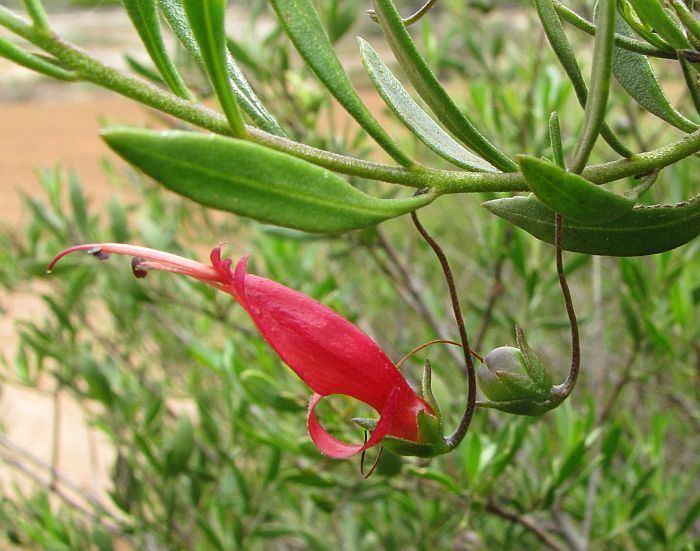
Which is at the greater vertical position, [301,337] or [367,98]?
[367,98]

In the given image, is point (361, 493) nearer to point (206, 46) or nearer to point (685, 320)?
point (685, 320)

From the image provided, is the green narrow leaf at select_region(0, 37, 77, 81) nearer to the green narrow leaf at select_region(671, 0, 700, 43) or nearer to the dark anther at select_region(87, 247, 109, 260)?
the dark anther at select_region(87, 247, 109, 260)

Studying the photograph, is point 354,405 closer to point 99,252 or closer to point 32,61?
point 99,252

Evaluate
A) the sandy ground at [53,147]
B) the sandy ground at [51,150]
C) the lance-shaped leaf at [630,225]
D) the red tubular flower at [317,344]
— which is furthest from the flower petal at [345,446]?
the sandy ground at [53,147]

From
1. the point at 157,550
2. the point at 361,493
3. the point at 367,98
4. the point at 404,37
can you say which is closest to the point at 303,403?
the point at 361,493

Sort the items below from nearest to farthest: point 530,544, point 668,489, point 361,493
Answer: point 361,493, point 668,489, point 530,544

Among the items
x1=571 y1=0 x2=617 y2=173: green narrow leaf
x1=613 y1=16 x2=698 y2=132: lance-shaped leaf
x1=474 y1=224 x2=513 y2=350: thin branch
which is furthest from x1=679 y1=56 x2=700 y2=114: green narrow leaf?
x1=474 y1=224 x2=513 y2=350: thin branch

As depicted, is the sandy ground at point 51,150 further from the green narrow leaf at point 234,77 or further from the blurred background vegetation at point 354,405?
the green narrow leaf at point 234,77
